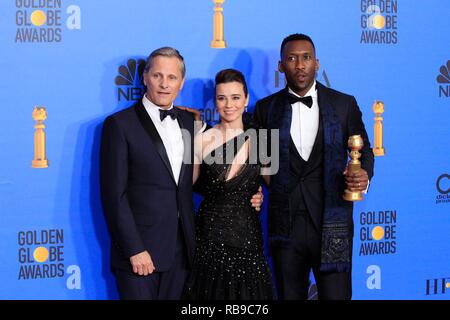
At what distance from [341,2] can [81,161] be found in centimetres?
171

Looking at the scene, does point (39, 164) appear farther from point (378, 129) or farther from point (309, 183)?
point (378, 129)

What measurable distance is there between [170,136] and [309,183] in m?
0.72

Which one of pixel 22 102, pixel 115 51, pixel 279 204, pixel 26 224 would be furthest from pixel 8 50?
pixel 279 204

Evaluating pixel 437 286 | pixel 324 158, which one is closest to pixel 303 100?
pixel 324 158

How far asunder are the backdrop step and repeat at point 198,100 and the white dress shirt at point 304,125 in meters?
0.43

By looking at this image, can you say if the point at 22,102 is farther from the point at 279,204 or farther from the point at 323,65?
the point at 323,65

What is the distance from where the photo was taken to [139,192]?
3.04 m

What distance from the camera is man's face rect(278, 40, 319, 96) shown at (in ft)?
10.5

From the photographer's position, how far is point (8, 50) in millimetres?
3277

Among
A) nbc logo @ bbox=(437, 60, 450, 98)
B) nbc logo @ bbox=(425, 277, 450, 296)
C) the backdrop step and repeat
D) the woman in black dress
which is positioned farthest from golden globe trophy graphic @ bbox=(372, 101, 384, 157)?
the woman in black dress

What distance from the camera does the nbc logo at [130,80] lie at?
3435 mm

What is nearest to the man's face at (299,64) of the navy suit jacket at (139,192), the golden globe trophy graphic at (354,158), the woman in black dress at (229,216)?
the woman in black dress at (229,216)

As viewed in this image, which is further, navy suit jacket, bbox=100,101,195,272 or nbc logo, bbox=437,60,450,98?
nbc logo, bbox=437,60,450,98

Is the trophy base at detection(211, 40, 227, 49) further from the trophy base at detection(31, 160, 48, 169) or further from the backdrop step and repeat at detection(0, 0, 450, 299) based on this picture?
the trophy base at detection(31, 160, 48, 169)
